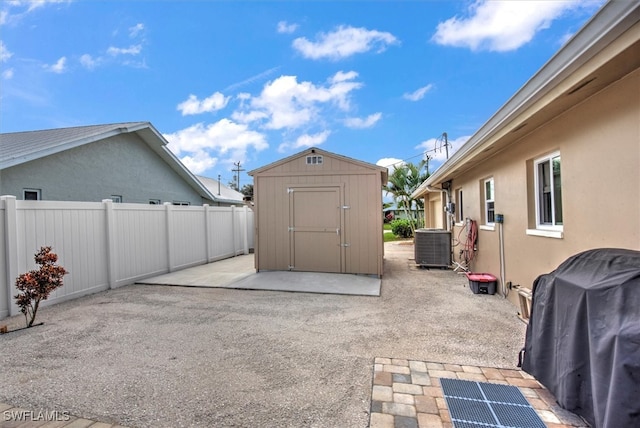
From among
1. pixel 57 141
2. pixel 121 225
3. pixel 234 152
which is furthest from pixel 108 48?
pixel 234 152

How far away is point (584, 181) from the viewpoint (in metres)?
3.34

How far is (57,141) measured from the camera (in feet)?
26.5

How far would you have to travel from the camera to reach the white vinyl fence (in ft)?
15.9

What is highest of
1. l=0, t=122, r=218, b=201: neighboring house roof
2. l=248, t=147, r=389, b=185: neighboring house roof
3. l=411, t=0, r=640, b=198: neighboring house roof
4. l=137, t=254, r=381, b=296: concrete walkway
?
l=0, t=122, r=218, b=201: neighboring house roof

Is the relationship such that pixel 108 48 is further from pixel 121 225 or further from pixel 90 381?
pixel 90 381

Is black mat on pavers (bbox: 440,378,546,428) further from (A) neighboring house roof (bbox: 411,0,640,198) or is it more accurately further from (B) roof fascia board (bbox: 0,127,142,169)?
(B) roof fascia board (bbox: 0,127,142,169)

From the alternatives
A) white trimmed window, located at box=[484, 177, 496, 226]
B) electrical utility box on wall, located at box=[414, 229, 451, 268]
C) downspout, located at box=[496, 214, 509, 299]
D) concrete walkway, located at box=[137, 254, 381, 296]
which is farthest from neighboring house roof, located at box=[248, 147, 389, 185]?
downspout, located at box=[496, 214, 509, 299]

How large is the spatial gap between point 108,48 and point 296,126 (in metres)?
12.6

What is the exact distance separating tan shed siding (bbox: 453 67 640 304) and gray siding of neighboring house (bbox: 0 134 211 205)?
33.8 feet

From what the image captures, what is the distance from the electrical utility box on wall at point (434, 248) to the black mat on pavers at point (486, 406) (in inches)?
248

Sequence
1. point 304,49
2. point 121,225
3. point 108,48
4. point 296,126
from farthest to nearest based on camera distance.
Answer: point 296,126
point 304,49
point 108,48
point 121,225

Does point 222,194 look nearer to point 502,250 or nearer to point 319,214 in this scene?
point 319,214

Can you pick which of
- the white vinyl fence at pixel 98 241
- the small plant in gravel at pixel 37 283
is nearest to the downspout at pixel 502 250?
the small plant in gravel at pixel 37 283

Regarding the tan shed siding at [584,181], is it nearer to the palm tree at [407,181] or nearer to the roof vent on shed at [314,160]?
the roof vent on shed at [314,160]
